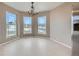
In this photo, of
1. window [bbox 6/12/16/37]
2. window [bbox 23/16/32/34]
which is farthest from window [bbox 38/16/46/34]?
window [bbox 6/12/16/37]

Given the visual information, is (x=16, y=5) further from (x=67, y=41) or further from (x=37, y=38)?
Answer: (x=67, y=41)

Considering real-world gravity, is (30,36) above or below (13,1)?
below

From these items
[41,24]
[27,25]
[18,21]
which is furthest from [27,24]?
[41,24]

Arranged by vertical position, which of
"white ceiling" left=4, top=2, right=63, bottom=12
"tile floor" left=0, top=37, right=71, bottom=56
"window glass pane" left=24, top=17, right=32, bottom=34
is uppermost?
"white ceiling" left=4, top=2, right=63, bottom=12

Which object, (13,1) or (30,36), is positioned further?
(30,36)

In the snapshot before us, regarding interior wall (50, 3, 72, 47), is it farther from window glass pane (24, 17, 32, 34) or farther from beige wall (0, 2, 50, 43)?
window glass pane (24, 17, 32, 34)

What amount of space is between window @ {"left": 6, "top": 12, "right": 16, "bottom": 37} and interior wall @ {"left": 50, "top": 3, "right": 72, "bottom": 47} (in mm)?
792

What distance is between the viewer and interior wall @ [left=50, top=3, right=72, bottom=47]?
2311 millimetres

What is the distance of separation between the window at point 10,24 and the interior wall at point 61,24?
79 cm

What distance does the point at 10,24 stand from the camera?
91.1 inches

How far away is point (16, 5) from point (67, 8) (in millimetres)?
1049

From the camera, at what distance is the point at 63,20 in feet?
7.81

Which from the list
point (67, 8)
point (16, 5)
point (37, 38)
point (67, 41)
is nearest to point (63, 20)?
point (67, 8)

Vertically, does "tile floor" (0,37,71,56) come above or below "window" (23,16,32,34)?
below
